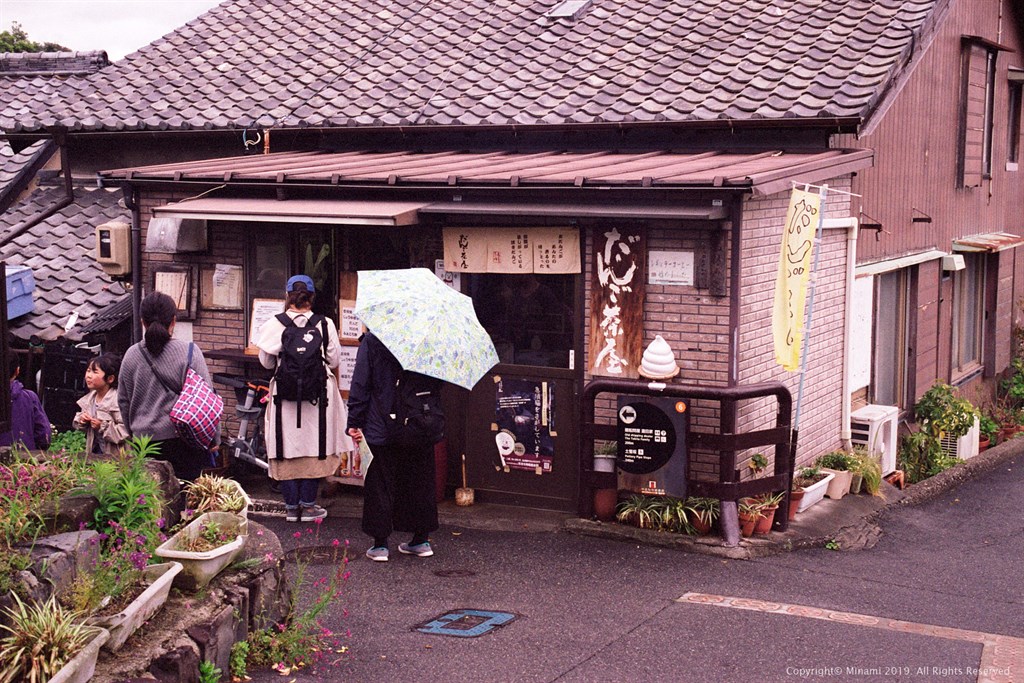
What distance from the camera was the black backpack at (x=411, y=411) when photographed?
812cm

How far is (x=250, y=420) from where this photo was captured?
1078 cm

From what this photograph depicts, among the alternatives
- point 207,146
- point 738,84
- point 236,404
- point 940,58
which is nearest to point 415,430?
point 236,404

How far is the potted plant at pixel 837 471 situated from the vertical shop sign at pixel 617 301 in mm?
2661

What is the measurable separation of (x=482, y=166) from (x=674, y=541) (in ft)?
12.0

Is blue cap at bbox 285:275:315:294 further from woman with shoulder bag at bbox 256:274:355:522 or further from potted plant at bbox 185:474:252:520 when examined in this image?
potted plant at bbox 185:474:252:520

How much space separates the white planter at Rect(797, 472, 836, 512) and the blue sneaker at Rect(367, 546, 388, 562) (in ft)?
12.3

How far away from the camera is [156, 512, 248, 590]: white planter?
5.91 meters

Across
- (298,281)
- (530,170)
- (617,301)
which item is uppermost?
(530,170)

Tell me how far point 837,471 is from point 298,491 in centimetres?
501

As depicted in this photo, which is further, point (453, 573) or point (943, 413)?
point (943, 413)

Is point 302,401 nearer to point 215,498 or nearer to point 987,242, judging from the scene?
point 215,498

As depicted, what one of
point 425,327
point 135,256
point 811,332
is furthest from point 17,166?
point 811,332

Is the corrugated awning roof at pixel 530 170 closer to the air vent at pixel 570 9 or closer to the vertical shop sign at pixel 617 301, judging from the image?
the vertical shop sign at pixel 617 301

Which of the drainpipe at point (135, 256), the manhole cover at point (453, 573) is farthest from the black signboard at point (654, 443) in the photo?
the drainpipe at point (135, 256)
